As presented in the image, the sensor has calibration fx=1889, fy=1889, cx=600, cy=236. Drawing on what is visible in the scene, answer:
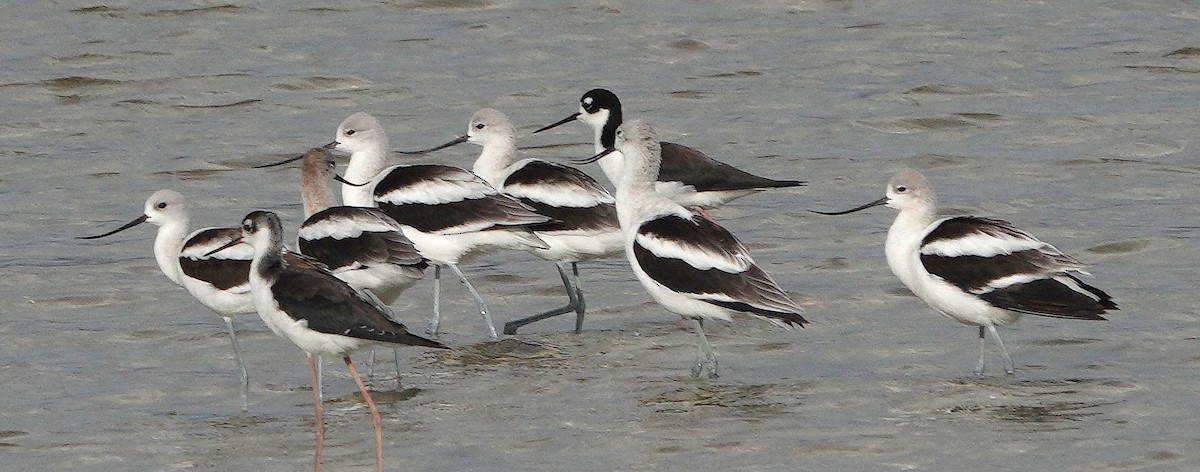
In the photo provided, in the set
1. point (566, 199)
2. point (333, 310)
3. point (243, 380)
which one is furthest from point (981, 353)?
point (243, 380)

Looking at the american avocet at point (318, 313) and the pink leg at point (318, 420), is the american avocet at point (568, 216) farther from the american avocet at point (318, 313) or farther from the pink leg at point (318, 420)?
the american avocet at point (318, 313)

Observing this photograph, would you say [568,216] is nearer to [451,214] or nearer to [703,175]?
[451,214]

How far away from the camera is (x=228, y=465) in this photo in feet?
24.7

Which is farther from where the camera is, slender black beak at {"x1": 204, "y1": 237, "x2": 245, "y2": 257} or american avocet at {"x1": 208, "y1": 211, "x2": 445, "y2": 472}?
slender black beak at {"x1": 204, "y1": 237, "x2": 245, "y2": 257}

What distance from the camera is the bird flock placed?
7.79 meters

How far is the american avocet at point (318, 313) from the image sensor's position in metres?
7.58

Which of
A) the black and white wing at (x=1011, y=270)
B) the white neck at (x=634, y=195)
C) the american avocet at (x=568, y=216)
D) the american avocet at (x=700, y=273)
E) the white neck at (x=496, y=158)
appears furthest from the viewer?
the white neck at (x=496, y=158)

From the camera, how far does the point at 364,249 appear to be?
8.98 meters

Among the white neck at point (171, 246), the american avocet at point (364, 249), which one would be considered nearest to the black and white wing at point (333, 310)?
the american avocet at point (364, 249)

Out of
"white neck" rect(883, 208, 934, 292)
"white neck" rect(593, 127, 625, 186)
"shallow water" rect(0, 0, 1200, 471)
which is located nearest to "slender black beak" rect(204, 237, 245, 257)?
"shallow water" rect(0, 0, 1200, 471)

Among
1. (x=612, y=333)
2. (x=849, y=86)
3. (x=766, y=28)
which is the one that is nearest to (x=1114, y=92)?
(x=849, y=86)

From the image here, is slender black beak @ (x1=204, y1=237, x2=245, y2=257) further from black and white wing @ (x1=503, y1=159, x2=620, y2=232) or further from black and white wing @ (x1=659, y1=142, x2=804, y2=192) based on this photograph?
black and white wing @ (x1=659, y1=142, x2=804, y2=192)

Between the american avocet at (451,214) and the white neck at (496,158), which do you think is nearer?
the american avocet at (451,214)

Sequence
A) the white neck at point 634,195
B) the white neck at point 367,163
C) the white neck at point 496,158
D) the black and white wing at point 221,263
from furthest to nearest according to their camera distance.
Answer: the white neck at point 496,158 < the white neck at point 367,163 < the white neck at point 634,195 < the black and white wing at point 221,263
